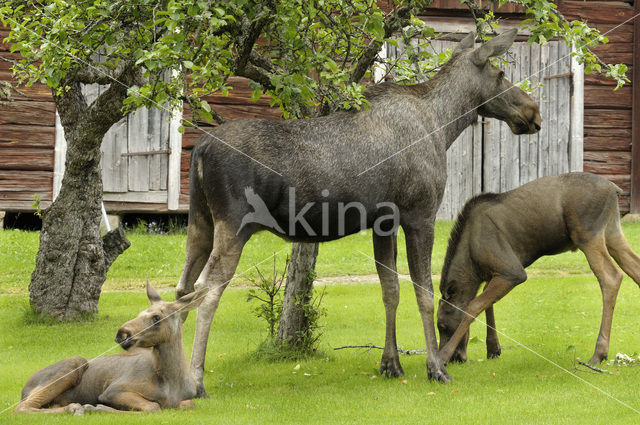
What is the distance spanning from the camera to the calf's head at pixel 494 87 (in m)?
7.59

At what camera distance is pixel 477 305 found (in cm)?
753

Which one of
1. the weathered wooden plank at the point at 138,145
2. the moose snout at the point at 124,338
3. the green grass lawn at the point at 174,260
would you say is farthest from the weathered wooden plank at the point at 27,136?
the moose snout at the point at 124,338

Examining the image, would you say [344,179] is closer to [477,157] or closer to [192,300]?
[192,300]

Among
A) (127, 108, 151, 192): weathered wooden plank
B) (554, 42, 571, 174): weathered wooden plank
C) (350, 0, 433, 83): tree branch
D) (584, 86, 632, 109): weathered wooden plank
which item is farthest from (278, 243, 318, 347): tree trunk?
(584, 86, 632, 109): weathered wooden plank

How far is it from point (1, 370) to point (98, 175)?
3.11 meters

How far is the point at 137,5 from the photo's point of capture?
6.82m

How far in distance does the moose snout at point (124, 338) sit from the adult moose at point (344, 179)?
25.8 inches

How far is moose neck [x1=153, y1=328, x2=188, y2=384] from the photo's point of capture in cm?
596

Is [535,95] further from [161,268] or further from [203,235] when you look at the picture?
[203,235]

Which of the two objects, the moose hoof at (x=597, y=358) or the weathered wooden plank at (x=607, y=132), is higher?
the weathered wooden plank at (x=607, y=132)

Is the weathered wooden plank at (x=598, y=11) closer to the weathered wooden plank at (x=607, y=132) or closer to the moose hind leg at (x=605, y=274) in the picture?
the weathered wooden plank at (x=607, y=132)

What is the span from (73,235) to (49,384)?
4.09m

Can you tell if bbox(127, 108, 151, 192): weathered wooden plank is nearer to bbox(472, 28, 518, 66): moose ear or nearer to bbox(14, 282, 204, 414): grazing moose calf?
bbox(472, 28, 518, 66): moose ear

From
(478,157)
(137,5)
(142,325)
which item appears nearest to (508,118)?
(137,5)
